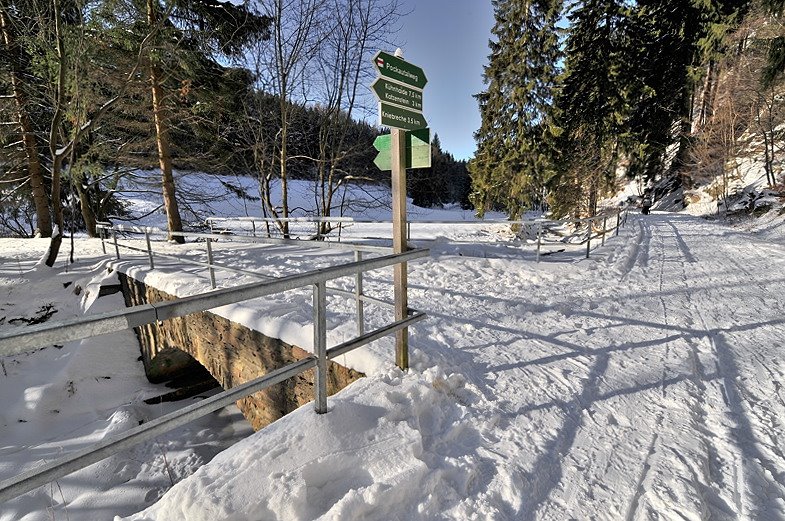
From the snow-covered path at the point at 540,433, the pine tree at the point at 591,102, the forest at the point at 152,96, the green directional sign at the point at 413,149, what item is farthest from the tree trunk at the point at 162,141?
the pine tree at the point at 591,102

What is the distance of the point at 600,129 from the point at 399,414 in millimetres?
19130

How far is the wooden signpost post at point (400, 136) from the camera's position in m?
2.56

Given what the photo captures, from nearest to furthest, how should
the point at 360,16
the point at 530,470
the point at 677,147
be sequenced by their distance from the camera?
the point at 530,470 → the point at 360,16 → the point at 677,147

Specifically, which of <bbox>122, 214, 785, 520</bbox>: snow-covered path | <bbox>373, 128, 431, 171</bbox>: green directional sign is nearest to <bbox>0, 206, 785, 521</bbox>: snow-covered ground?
<bbox>122, 214, 785, 520</bbox>: snow-covered path

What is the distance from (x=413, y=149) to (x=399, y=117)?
0.85ft

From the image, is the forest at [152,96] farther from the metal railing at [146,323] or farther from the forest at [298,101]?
the metal railing at [146,323]

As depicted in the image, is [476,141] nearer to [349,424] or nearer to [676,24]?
[676,24]

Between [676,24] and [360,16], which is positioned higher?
[676,24]

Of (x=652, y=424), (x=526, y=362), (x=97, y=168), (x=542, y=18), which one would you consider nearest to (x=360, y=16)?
(x=542, y=18)

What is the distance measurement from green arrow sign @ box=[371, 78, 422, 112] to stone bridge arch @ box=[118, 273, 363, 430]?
A: 2243 mm

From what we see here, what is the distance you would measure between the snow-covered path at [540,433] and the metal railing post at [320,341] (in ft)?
0.41

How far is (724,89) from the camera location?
18609 millimetres

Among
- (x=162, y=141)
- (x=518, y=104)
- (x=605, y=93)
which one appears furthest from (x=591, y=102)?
(x=162, y=141)

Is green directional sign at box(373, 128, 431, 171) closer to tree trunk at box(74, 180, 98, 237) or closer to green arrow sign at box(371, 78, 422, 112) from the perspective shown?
green arrow sign at box(371, 78, 422, 112)
